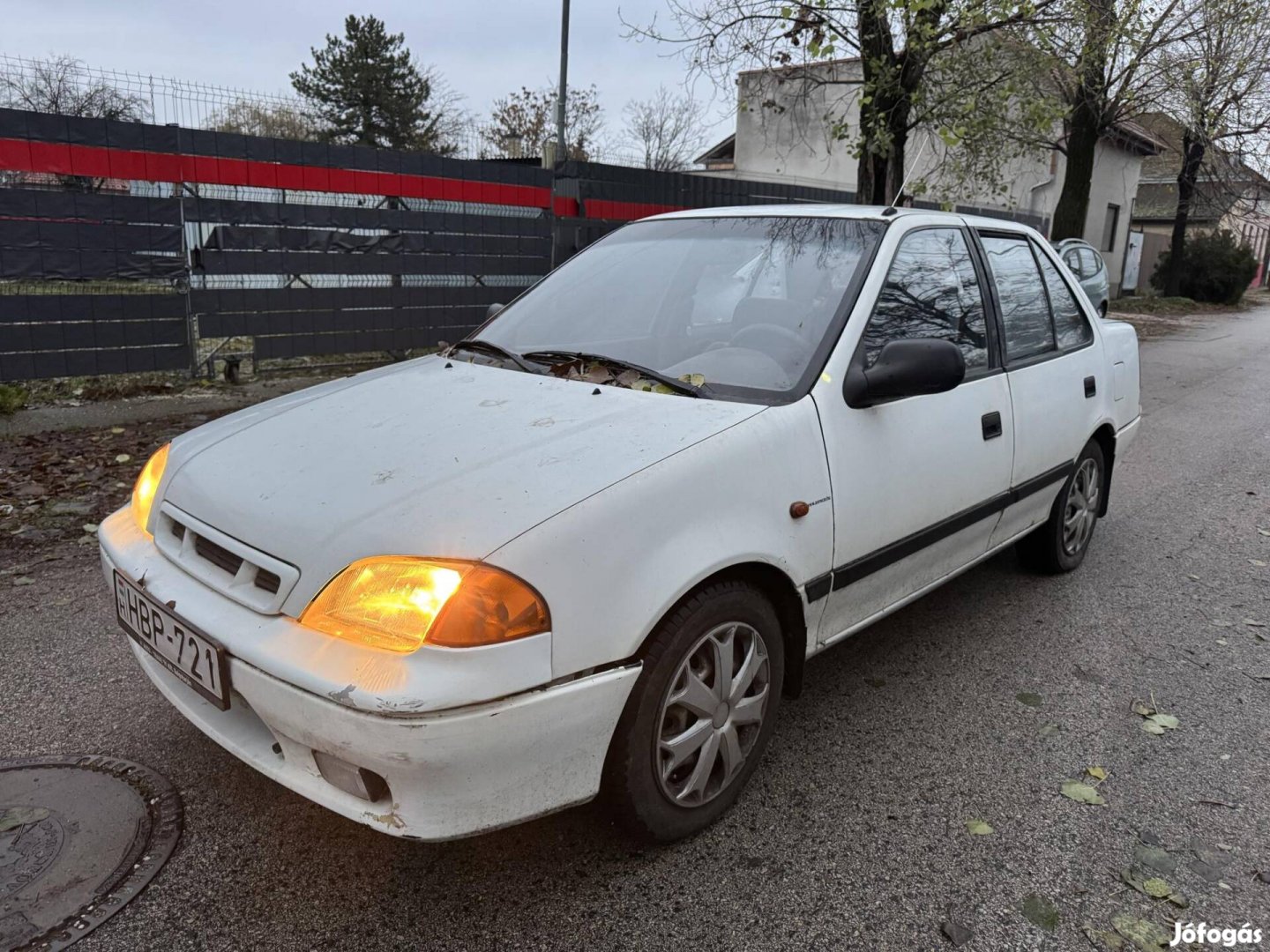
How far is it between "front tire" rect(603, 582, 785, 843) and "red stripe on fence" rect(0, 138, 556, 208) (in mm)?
7699

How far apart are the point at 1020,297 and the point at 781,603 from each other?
205 cm

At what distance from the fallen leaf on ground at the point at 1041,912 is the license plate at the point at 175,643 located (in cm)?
197

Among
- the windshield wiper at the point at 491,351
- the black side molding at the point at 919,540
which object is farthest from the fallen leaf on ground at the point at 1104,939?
the windshield wiper at the point at 491,351

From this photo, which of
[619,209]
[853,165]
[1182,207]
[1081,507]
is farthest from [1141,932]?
[1182,207]

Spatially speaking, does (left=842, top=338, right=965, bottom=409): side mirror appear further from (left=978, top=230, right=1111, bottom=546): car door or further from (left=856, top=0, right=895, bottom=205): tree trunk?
(left=856, top=0, right=895, bottom=205): tree trunk

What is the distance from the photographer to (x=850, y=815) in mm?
2523

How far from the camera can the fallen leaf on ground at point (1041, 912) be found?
6.97 feet

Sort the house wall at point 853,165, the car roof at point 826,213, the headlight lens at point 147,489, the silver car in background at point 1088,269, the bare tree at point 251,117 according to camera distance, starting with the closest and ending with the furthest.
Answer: the headlight lens at point 147,489 < the car roof at point 826,213 < the bare tree at point 251,117 < the silver car in background at point 1088,269 < the house wall at point 853,165

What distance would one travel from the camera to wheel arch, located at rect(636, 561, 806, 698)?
86.2 inches

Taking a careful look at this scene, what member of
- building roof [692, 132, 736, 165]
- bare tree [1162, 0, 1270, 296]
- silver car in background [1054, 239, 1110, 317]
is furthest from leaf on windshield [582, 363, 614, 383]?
building roof [692, 132, 736, 165]

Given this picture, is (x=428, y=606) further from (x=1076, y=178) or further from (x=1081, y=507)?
(x=1076, y=178)

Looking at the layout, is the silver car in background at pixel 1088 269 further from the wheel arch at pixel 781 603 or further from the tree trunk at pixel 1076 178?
the wheel arch at pixel 781 603

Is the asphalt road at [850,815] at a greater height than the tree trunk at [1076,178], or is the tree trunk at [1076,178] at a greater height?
the tree trunk at [1076,178]

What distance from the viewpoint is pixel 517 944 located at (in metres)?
2.03
